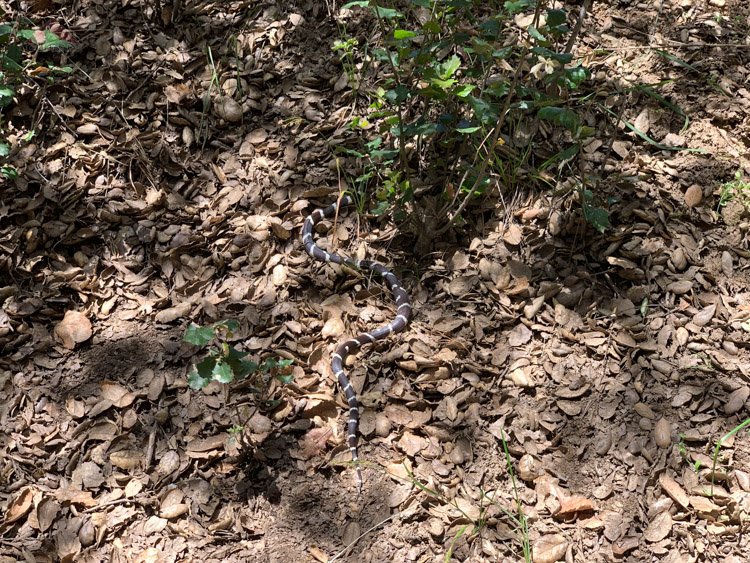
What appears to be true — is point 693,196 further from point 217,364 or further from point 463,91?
point 217,364

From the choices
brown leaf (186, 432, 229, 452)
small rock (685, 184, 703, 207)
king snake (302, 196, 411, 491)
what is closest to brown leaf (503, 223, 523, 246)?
king snake (302, 196, 411, 491)

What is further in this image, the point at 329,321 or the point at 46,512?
the point at 329,321

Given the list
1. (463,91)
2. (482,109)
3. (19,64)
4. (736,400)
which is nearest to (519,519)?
(736,400)

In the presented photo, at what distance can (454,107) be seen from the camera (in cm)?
468

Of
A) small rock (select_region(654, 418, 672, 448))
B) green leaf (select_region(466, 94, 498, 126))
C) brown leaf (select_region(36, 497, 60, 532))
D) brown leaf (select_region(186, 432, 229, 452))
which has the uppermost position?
green leaf (select_region(466, 94, 498, 126))

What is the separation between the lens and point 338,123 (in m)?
5.29

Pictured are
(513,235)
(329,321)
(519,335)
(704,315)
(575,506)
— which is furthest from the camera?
(513,235)

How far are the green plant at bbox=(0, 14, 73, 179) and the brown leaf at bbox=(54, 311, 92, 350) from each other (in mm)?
1087

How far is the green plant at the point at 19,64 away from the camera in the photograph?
15.1 ft

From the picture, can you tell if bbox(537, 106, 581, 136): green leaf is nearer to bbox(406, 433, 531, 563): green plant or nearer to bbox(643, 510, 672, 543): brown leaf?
bbox(406, 433, 531, 563): green plant

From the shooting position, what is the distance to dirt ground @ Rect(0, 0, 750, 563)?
3629mm

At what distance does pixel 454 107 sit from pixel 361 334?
5.47 ft

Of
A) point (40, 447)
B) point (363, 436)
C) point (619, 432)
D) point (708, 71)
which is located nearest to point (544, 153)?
point (708, 71)

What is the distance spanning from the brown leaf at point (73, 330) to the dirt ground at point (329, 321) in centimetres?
2
